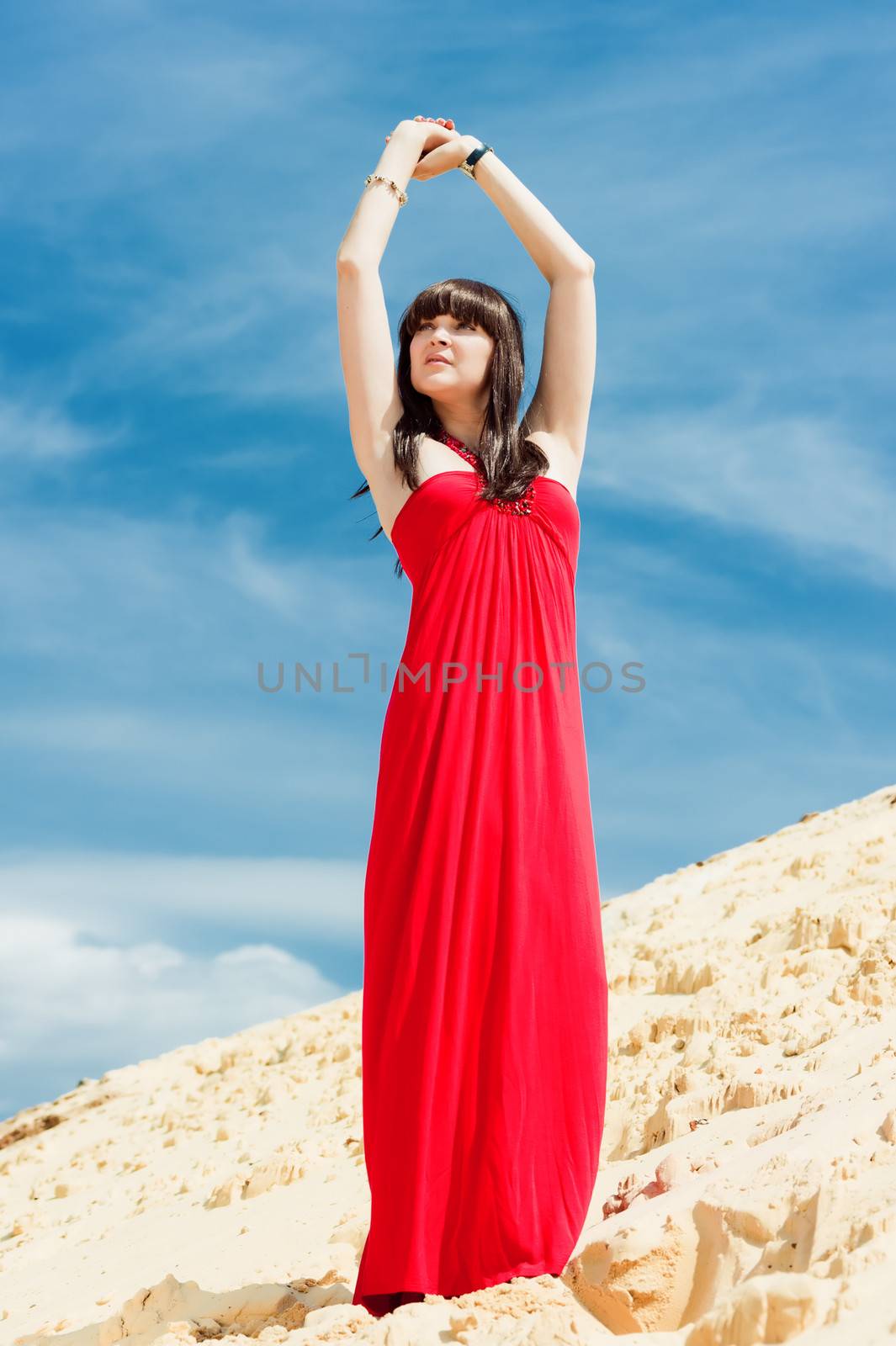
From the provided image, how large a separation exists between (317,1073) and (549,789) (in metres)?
4.74

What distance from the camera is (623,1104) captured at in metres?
5.03

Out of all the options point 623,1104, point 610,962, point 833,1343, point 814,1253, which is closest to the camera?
point 833,1343

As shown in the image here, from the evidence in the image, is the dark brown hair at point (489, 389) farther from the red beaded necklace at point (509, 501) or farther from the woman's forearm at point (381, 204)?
the woman's forearm at point (381, 204)

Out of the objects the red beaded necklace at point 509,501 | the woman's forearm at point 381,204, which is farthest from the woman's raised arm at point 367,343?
the red beaded necklace at point 509,501

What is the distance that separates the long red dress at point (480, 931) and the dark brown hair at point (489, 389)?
105 mm

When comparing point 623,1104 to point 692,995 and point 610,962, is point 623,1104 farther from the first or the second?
point 610,962

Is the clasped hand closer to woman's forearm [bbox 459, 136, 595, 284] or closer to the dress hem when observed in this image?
woman's forearm [bbox 459, 136, 595, 284]

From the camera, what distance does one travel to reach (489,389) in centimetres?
408

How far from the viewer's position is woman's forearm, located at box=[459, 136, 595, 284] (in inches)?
165

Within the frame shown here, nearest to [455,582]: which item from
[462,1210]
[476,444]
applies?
[476,444]

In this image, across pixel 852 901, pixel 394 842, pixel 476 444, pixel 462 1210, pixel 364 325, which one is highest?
pixel 364 325

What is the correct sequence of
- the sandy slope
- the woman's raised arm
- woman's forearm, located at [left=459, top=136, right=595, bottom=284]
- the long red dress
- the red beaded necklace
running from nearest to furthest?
1. the sandy slope
2. the long red dress
3. the red beaded necklace
4. the woman's raised arm
5. woman's forearm, located at [left=459, top=136, right=595, bottom=284]

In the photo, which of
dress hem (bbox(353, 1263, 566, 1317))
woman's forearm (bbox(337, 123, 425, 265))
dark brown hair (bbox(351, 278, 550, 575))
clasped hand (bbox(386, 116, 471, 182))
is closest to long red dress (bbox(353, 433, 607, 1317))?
dress hem (bbox(353, 1263, 566, 1317))

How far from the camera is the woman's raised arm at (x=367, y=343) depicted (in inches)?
157
